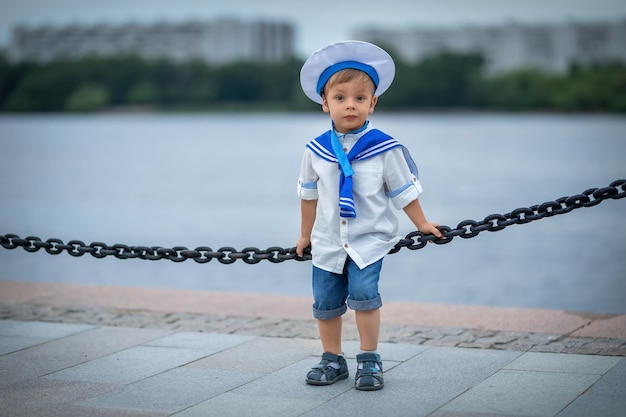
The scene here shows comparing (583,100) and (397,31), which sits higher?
(397,31)

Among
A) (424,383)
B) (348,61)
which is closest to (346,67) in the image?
(348,61)

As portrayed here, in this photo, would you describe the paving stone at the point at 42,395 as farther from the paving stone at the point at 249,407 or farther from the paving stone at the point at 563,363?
the paving stone at the point at 563,363

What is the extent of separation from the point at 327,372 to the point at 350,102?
1.32 m

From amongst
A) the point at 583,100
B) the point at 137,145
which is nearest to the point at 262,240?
the point at 137,145

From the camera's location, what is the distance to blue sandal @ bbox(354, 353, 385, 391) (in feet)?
16.9

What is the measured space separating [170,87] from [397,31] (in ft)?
110

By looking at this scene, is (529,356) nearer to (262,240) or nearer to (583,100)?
(262,240)

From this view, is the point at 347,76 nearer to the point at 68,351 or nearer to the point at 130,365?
the point at 130,365

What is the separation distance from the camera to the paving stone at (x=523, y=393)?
4.75 meters

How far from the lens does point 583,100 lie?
292 feet

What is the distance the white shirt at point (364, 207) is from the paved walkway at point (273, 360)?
66 cm

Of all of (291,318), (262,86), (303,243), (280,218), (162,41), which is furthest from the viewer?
(162,41)

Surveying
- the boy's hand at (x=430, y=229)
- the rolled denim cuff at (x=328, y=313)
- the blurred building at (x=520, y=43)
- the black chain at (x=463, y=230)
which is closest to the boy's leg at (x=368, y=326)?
the rolled denim cuff at (x=328, y=313)

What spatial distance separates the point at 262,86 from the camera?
308 feet
